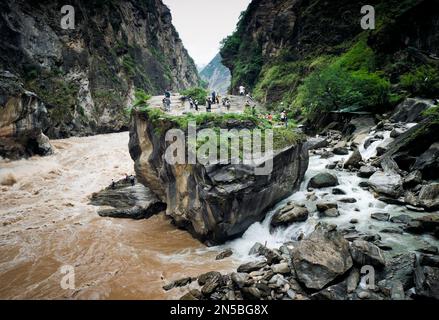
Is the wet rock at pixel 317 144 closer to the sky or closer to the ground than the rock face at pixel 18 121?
closer to the ground

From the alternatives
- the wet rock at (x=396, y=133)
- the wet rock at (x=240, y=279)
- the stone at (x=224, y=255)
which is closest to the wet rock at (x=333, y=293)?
the wet rock at (x=240, y=279)

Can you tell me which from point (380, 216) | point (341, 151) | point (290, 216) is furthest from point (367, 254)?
point (341, 151)

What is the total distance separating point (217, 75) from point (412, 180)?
174 meters

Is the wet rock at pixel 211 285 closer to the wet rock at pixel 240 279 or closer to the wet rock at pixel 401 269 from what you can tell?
the wet rock at pixel 240 279

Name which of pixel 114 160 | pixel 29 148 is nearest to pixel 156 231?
pixel 114 160

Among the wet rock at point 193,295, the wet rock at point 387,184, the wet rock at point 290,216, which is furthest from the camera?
the wet rock at point 387,184

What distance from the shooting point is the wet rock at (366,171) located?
47.7 feet

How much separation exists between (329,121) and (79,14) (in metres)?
40.4

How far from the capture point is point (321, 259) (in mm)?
8273

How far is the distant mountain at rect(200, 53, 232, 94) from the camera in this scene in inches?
6131

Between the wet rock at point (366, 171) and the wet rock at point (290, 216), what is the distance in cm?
470

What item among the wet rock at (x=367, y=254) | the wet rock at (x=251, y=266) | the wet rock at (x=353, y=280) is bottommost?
the wet rock at (x=251, y=266)

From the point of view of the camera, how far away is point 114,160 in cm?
2731
